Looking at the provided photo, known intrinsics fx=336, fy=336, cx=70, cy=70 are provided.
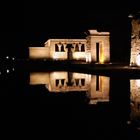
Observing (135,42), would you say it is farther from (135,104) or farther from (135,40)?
(135,104)

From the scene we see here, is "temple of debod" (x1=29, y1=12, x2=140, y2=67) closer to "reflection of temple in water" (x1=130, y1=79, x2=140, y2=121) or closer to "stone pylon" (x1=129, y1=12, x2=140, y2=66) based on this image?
"stone pylon" (x1=129, y1=12, x2=140, y2=66)

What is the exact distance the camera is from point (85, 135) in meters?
5.38

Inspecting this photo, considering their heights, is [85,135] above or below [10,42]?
below

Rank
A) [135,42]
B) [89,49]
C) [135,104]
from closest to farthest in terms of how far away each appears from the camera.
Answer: [135,104], [135,42], [89,49]

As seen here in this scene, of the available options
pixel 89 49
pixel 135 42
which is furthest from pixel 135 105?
pixel 89 49

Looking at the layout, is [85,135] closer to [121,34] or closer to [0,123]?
[0,123]

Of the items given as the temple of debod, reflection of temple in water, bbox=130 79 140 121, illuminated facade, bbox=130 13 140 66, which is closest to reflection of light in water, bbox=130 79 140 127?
reflection of temple in water, bbox=130 79 140 121

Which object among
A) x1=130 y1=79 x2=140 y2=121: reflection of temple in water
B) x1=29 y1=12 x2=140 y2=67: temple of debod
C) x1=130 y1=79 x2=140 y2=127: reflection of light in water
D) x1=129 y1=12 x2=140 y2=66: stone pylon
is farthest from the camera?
x1=29 y1=12 x2=140 y2=67: temple of debod

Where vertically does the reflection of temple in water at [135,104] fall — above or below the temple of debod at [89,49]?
below

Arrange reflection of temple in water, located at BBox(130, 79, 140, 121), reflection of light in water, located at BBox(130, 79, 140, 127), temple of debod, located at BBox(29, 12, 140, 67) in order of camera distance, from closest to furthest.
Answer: reflection of light in water, located at BBox(130, 79, 140, 127) < reflection of temple in water, located at BBox(130, 79, 140, 121) < temple of debod, located at BBox(29, 12, 140, 67)

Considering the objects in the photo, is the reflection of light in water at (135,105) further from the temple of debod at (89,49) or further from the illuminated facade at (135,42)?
the temple of debod at (89,49)

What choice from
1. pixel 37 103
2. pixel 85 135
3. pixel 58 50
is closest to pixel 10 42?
pixel 58 50

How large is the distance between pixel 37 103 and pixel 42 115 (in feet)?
5.84

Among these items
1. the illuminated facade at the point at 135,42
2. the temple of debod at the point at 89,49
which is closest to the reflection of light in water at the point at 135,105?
the illuminated facade at the point at 135,42
